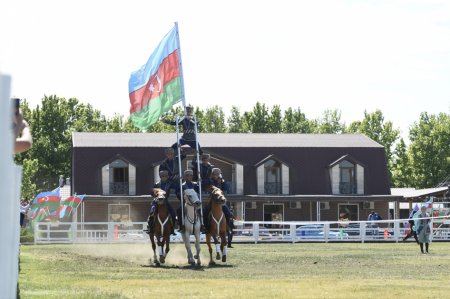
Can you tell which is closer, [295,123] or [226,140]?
[226,140]

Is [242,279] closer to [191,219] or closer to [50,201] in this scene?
[191,219]

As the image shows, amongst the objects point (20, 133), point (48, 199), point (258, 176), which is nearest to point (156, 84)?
point (20, 133)

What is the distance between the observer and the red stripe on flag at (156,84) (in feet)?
85.3

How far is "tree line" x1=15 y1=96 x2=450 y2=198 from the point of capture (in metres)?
97.1

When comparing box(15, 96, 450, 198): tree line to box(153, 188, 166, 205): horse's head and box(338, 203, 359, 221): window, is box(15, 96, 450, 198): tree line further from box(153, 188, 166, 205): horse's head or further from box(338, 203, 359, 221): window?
box(153, 188, 166, 205): horse's head

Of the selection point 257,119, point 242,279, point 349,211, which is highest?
point 257,119

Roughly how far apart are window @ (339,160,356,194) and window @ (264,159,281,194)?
4421 millimetres

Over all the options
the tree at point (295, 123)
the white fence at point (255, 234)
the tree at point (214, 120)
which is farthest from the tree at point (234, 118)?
the white fence at point (255, 234)

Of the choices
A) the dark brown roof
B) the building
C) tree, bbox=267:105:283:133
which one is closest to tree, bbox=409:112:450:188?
tree, bbox=267:105:283:133

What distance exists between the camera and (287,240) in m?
50.8

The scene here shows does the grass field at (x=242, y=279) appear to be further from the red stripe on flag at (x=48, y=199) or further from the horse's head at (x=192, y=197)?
the red stripe on flag at (x=48, y=199)

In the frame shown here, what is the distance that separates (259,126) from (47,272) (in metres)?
93.6

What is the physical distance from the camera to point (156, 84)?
2611 cm

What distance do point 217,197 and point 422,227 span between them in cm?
1323
